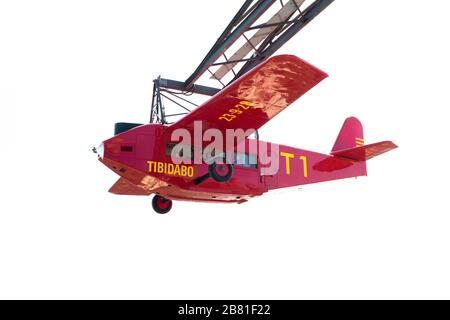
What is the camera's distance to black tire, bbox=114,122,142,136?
9508 millimetres

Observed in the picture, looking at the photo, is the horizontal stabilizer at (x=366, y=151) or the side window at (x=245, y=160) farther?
the horizontal stabilizer at (x=366, y=151)

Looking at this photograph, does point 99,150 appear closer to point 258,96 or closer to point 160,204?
point 160,204

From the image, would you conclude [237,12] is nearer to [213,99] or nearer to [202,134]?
[213,99]

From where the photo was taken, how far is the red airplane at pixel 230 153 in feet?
26.3

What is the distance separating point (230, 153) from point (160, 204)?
7.56ft

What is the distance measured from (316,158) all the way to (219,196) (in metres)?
3.17

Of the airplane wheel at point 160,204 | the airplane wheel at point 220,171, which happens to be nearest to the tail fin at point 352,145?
the airplane wheel at point 220,171

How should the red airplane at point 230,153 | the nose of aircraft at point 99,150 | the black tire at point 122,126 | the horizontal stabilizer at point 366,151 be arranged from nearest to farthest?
1. the red airplane at point 230,153
2. the nose of aircraft at point 99,150
3. the black tire at point 122,126
4. the horizontal stabilizer at point 366,151

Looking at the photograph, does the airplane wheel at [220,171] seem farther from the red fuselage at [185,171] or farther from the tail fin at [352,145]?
the tail fin at [352,145]

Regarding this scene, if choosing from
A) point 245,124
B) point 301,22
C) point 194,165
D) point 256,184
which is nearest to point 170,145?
point 194,165

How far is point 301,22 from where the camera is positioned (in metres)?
8.97

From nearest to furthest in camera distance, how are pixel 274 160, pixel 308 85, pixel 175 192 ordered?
1. pixel 308 85
2. pixel 175 192
3. pixel 274 160

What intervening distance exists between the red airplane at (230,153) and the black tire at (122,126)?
0.02 m

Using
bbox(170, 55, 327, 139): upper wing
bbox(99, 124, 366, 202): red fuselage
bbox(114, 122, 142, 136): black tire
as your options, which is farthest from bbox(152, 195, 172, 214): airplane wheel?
bbox(170, 55, 327, 139): upper wing
